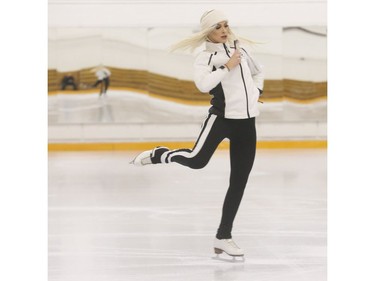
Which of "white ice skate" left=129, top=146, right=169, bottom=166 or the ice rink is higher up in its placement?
"white ice skate" left=129, top=146, right=169, bottom=166

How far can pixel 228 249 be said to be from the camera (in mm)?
5352

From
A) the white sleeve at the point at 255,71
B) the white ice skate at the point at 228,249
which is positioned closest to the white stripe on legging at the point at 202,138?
the white sleeve at the point at 255,71

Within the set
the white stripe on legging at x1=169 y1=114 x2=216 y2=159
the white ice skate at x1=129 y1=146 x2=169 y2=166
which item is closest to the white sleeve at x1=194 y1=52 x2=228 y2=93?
the white stripe on legging at x1=169 y1=114 x2=216 y2=159

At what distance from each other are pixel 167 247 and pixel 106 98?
1085cm

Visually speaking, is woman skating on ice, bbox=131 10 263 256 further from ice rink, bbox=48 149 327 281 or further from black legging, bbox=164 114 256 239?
ice rink, bbox=48 149 327 281

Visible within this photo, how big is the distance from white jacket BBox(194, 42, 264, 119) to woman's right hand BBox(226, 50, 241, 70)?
0.15 feet

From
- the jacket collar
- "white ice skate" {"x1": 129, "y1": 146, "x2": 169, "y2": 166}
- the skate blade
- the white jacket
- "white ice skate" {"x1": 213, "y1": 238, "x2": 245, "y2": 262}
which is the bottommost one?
the skate blade

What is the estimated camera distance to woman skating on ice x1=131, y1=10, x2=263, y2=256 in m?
5.17

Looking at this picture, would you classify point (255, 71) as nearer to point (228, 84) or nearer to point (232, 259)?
point (228, 84)

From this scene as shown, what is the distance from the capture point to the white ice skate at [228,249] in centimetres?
532

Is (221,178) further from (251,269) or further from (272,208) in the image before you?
(251,269)

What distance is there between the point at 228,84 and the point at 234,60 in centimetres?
18
